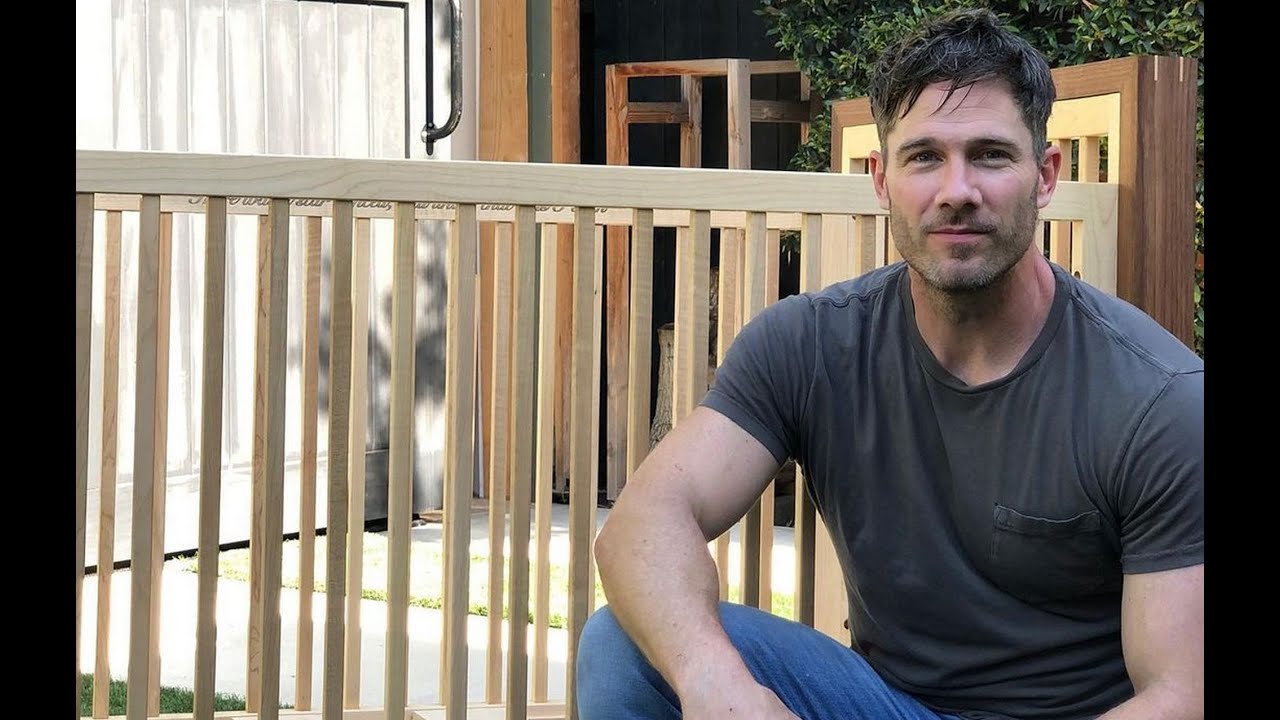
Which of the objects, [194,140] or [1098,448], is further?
[194,140]

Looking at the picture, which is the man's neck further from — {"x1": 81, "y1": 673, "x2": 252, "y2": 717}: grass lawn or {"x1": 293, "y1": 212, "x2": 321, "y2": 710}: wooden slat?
{"x1": 81, "y1": 673, "x2": 252, "y2": 717}: grass lawn

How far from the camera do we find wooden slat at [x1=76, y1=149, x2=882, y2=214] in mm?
2047

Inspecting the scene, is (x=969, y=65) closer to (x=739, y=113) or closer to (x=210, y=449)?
(x=210, y=449)

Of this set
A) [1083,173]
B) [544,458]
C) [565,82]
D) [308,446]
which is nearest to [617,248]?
[565,82]

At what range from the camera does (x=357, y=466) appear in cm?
330

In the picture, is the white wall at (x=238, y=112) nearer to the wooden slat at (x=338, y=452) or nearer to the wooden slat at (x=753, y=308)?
the wooden slat at (x=338, y=452)

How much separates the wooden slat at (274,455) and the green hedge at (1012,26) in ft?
11.3

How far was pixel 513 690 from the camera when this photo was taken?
7.38ft

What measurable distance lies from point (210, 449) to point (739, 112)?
380 cm

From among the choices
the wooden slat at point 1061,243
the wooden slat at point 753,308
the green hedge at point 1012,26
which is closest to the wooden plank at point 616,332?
the green hedge at point 1012,26

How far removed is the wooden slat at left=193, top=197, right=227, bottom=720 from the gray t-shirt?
70cm
